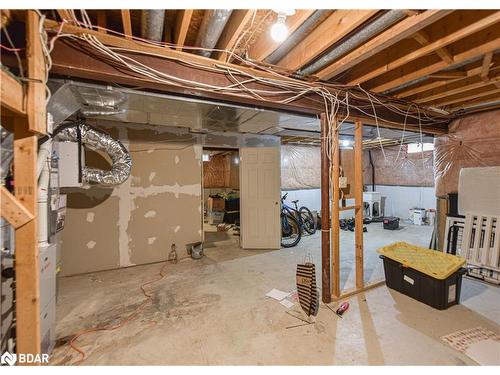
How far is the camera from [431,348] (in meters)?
1.75

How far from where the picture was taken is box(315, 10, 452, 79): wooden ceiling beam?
134 centimetres

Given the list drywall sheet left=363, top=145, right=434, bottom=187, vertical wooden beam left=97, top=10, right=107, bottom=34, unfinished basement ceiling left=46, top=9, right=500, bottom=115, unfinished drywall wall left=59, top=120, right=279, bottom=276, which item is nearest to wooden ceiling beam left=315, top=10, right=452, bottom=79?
unfinished basement ceiling left=46, top=9, right=500, bottom=115

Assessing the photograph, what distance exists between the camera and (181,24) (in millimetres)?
1456

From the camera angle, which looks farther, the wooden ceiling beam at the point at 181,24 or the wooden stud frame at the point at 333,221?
the wooden stud frame at the point at 333,221

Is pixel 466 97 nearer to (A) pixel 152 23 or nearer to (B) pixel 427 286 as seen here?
(B) pixel 427 286

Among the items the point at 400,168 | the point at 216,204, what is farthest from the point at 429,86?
the point at 216,204

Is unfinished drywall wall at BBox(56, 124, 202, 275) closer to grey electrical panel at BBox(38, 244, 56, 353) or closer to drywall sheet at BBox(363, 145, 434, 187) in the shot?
grey electrical panel at BBox(38, 244, 56, 353)

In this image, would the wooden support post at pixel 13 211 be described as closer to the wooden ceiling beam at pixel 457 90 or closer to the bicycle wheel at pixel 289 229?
the wooden ceiling beam at pixel 457 90

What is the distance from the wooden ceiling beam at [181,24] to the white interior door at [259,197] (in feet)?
8.96

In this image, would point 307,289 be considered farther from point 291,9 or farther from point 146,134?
point 146,134

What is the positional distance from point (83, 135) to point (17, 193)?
1526 mm

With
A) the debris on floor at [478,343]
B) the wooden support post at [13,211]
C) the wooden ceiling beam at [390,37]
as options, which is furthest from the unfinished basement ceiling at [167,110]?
the debris on floor at [478,343]

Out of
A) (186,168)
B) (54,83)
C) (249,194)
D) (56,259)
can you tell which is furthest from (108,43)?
(249,194)

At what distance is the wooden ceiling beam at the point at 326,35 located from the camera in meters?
1.41
